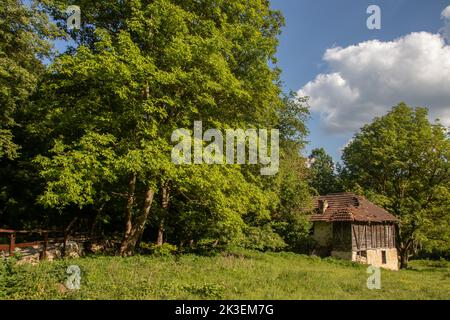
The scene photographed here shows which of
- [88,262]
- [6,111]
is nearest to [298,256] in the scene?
[88,262]

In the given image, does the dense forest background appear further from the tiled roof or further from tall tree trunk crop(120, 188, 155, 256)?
the tiled roof

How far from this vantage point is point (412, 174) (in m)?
36.9

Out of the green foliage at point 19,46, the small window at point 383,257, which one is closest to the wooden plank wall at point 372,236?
the small window at point 383,257

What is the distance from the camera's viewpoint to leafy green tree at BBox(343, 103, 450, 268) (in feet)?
114

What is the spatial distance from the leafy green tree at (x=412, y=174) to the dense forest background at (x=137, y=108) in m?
17.3

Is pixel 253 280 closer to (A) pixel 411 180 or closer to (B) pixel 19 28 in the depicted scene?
(B) pixel 19 28

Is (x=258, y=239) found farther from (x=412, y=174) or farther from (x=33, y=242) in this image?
(x=412, y=174)

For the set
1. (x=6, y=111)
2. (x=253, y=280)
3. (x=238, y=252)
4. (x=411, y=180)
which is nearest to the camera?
(x=253, y=280)

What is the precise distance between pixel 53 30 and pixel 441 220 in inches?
1404

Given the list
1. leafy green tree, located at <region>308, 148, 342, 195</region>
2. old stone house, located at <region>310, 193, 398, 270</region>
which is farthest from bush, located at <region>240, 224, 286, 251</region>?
leafy green tree, located at <region>308, 148, 342, 195</region>

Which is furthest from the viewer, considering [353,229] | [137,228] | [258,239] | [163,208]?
[353,229]

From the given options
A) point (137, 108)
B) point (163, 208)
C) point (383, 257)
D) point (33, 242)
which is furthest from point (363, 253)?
point (33, 242)

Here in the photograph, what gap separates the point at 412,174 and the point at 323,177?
66.4 ft

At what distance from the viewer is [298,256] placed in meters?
26.2
